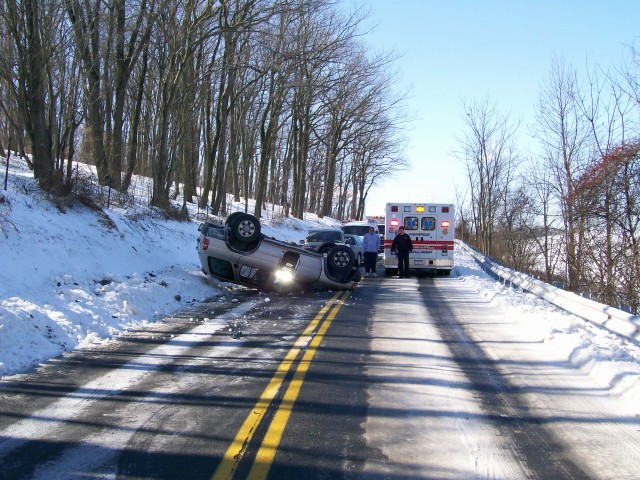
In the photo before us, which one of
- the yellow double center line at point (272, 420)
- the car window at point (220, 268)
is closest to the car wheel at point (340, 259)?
the car window at point (220, 268)

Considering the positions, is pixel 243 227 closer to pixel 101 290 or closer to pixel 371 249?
pixel 101 290

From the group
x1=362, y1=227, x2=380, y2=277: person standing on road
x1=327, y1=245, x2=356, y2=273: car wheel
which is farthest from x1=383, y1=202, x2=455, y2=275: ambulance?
x1=327, y1=245, x2=356, y2=273: car wheel

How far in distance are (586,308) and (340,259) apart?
6791 mm

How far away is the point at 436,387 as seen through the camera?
6.54 metres

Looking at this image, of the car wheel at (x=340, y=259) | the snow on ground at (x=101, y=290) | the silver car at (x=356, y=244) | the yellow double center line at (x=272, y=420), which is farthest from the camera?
the silver car at (x=356, y=244)

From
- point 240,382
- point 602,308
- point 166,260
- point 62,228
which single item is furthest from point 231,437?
point 166,260

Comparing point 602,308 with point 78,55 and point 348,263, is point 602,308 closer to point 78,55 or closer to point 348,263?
point 348,263

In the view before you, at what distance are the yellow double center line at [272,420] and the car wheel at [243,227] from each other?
513 centimetres

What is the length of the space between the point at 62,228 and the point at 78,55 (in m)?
7.06

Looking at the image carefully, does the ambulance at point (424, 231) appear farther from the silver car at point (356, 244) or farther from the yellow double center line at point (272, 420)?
the yellow double center line at point (272, 420)

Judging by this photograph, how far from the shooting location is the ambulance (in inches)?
A: 830

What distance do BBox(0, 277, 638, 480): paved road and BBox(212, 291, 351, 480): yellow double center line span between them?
0.02m

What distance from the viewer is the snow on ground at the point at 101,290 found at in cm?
772

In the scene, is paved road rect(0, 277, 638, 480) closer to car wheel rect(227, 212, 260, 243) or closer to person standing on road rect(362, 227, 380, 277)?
car wheel rect(227, 212, 260, 243)
